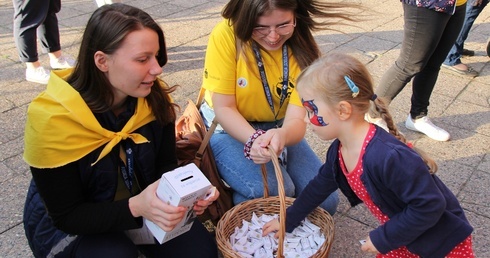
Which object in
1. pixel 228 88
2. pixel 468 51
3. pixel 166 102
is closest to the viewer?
pixel 166 102

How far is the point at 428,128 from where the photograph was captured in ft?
10.2

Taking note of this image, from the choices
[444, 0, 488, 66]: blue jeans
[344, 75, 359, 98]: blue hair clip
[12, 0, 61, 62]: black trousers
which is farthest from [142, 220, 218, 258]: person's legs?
[444, 0, 488, 66]: blue jeans

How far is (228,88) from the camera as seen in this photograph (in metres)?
2.21

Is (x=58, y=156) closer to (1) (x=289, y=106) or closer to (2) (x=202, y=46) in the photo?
(1) (x=289, y=106)

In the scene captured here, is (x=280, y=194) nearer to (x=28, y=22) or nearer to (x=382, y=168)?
(x=382, y=168)

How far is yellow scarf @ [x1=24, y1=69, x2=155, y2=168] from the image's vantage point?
1.62 m

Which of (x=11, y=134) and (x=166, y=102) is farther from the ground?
(x=166, y=102)

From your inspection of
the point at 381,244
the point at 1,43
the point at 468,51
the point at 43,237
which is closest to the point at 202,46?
the point at 1,43

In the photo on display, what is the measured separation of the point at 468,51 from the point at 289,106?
112 inches

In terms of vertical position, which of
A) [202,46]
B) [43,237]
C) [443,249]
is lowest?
[202,46]

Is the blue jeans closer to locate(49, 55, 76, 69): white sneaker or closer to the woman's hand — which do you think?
the woman's hand

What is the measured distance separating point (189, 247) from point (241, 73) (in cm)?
81

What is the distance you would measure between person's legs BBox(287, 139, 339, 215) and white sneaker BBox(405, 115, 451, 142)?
108 cm

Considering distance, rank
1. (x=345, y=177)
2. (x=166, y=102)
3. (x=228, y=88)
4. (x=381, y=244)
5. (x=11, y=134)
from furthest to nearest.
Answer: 1. (x=11, y=134)
2. (x=228, y=88)
3. (x=166, y=102)
4. (x=345, y=177)
5. (x=381, y=244)
